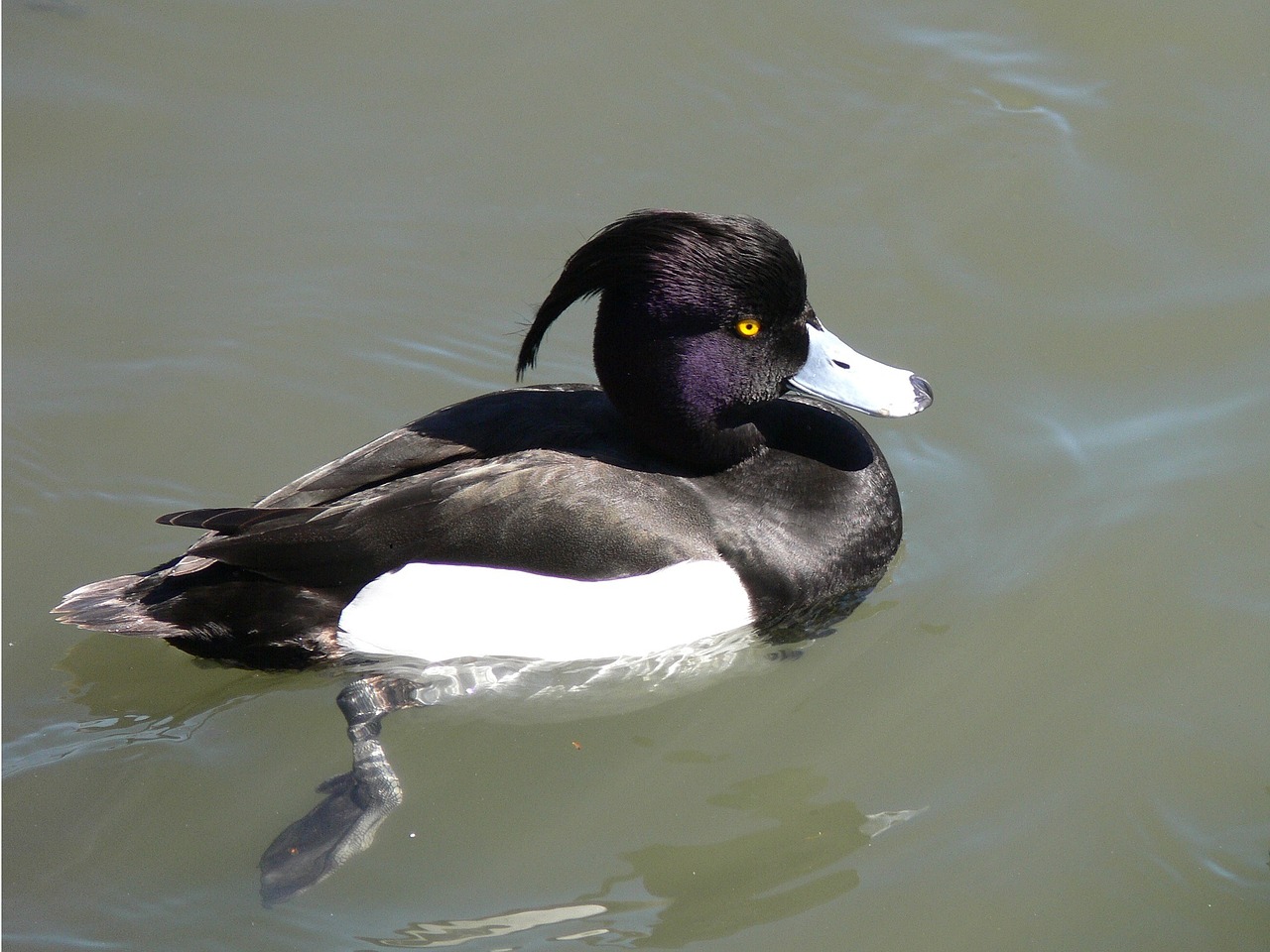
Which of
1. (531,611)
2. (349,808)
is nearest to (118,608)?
(349,808)

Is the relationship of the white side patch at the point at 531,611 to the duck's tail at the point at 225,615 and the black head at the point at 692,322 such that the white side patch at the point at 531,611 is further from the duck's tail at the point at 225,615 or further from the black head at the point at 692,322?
the black head at the point at 692,322

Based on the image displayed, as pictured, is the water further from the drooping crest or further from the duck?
the drooping crest

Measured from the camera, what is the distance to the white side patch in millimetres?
3801

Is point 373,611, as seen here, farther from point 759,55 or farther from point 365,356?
point 759,55

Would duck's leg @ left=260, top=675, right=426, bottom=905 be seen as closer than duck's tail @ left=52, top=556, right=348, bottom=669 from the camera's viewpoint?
Yes

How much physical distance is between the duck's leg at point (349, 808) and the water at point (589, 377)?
7 cm

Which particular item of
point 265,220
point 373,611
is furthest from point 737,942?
point 265,220

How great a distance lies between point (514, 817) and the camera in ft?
12.4

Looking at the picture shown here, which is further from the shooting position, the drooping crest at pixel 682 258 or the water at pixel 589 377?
the drooping crest at pixel 682 258

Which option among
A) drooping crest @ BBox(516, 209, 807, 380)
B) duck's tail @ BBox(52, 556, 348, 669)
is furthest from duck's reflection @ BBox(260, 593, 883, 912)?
drooping crest @ BBox(516, 209, 807, 380)

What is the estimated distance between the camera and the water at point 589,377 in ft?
11.7

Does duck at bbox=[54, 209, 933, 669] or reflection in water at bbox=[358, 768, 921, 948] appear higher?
duck at bbox=[54, 209, 933, 669]

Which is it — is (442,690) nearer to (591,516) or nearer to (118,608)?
(591,516)

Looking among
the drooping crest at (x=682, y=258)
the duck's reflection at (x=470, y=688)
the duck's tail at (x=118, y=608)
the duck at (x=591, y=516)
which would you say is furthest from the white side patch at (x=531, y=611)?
the drooping crest at (x=682, y=258)
